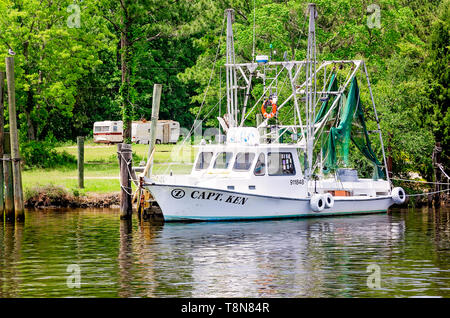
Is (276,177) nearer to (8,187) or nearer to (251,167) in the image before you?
(251,167)

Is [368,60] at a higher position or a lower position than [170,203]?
higher

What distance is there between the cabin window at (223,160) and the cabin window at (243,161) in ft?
1.29

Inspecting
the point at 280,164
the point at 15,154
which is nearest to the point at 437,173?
the point at 280,164

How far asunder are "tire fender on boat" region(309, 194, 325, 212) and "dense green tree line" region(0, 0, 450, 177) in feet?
27.0

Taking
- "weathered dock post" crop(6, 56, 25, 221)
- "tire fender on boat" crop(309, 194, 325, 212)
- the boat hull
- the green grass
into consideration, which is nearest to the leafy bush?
the green grass

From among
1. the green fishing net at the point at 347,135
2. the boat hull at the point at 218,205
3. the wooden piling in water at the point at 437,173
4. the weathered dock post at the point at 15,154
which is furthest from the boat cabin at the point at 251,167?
the wooden piling in water at the point at 437,173

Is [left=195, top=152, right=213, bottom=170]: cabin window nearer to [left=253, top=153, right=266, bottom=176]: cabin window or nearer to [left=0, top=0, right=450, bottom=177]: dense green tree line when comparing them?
[left=253, top=153, right=266, bottom=176]: cabin window

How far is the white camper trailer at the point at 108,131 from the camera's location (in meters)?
73.8

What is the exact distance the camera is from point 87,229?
32.4 meters

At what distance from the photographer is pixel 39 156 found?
159 ft
